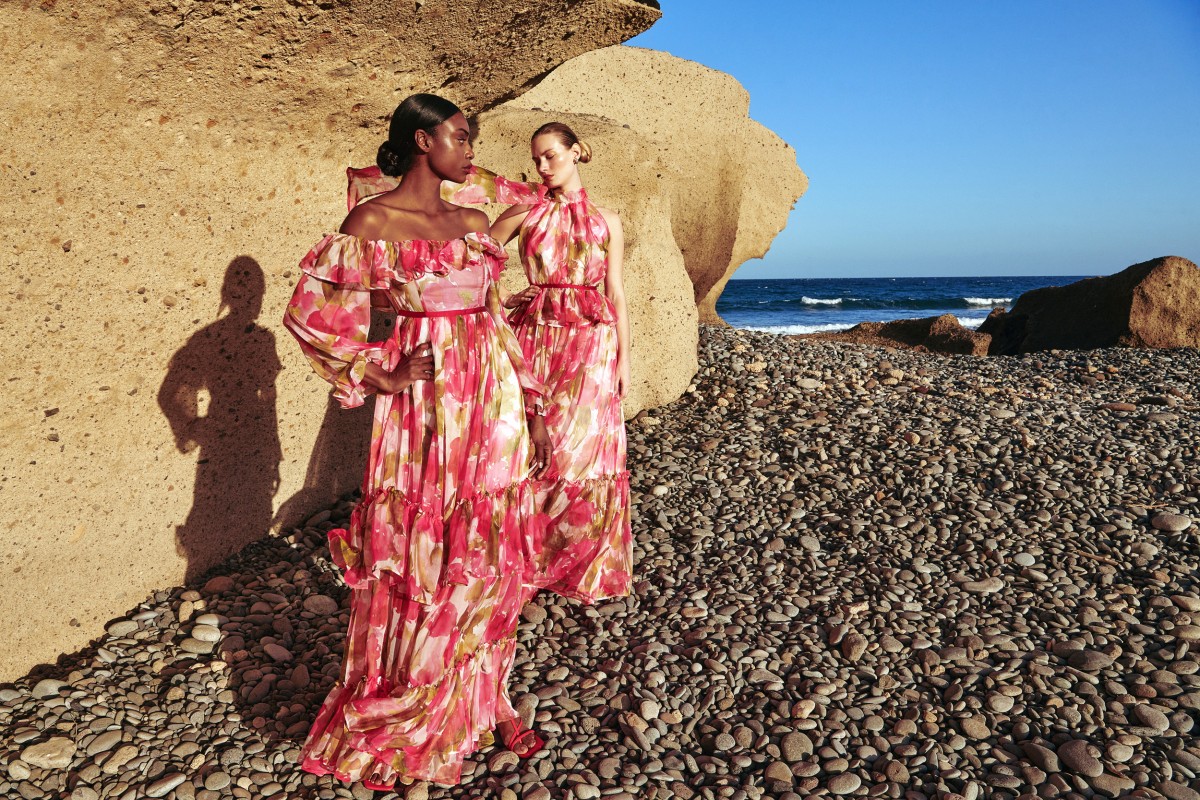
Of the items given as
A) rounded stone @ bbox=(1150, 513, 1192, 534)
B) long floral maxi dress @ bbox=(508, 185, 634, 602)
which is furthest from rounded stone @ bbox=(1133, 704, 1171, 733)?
long floral maxi dress @ bbox=(508, 185, 634, 602)

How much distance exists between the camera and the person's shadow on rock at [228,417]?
432 centimetres

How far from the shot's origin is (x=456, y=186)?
12.7 feet

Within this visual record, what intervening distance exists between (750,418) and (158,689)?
494cm

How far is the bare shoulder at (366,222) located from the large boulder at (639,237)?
342cm

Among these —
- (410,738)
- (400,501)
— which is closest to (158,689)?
(410,738)

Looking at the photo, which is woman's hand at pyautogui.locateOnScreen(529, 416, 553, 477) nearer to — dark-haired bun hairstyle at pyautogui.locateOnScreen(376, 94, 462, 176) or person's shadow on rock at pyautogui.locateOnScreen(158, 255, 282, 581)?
dark-haired bun hairstyle at pyautogui.locateOnScreen(376, 94, 462, 176)

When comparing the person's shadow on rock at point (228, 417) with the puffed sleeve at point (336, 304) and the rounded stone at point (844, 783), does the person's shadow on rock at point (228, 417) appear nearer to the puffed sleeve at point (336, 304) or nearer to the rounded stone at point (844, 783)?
the puffed sleeve at point (336, 304)

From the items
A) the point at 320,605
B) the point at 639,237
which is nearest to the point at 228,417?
the point at 320,605

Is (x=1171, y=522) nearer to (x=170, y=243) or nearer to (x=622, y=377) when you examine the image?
(x=622, y=377)

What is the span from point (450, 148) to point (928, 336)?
55.6 ft

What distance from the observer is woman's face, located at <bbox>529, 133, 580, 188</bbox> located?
439 centimetres

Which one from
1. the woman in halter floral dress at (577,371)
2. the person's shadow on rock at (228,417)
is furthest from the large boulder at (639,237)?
the person's shadow on rock at (228,417)

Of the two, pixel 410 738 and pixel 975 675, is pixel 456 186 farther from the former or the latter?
pixel 975 675

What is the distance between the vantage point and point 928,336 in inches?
715
